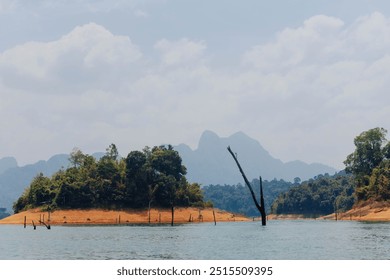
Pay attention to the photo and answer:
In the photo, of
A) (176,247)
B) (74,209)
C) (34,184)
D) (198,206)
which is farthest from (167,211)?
(176,247)

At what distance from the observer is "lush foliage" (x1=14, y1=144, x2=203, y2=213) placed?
181625 mm

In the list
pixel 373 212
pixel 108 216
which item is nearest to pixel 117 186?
pixel 108 216

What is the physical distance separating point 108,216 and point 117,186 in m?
11.0

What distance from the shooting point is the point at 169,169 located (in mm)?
190000

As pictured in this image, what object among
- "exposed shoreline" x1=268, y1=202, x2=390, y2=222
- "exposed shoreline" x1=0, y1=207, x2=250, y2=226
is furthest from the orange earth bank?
"exposed shoreline" x1=268, y1=202, x2=390, y2=222

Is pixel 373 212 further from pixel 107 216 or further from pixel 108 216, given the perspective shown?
pixel 107 216

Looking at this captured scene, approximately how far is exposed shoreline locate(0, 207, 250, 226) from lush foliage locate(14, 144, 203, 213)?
8.23 feet

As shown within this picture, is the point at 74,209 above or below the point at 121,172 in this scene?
below

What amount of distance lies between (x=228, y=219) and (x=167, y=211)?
24860 millimetres

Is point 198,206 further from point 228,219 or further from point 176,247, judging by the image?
point 176,247

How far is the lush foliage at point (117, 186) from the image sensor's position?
182 metres

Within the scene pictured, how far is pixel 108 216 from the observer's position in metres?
181
